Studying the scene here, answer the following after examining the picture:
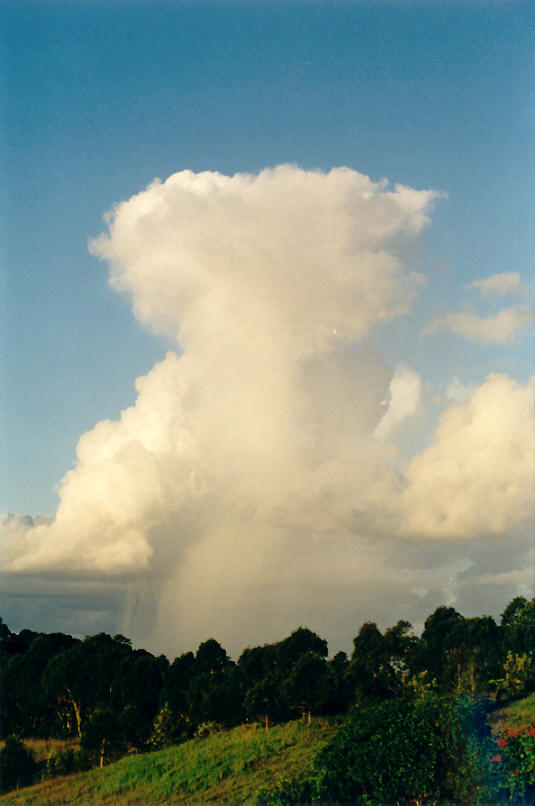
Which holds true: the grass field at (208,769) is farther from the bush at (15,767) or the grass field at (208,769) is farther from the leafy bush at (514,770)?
A: the leafy bush at (514,770)

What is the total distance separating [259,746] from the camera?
124 ft

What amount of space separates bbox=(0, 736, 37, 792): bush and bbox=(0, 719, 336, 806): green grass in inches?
38.8

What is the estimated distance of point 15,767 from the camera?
41.1 m

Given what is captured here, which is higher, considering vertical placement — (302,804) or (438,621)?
(438,621)

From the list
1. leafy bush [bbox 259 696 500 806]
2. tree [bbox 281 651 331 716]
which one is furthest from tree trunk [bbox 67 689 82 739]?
leafy bush [bbox 259 696 500 806]

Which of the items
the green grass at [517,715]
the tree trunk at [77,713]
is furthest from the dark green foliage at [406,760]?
the tree trunk at [77,713]

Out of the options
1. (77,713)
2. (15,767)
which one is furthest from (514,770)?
(77,713)

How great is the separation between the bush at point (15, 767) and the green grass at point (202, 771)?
0.99 meters

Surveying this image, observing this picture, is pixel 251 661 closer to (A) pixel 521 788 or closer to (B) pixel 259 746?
(B) pixel 259 746

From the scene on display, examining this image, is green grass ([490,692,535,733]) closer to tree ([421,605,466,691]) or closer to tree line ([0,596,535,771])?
tree line ([0,596,535,771])

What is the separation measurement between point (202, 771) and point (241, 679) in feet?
31.2

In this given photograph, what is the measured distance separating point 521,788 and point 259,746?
1997 centimetres

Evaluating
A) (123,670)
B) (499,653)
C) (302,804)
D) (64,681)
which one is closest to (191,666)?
(123,670)

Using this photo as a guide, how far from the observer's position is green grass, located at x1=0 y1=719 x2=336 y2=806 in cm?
3306
